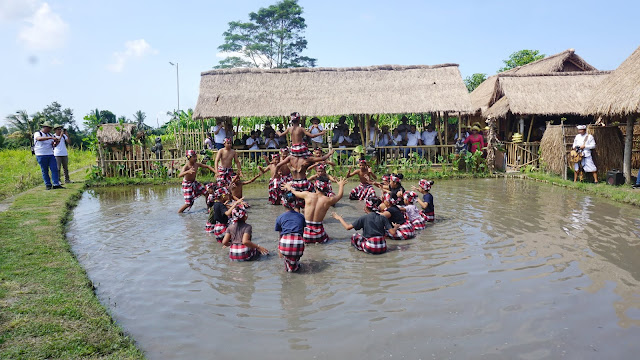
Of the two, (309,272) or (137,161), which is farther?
(137,161)

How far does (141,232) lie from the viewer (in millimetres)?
8641

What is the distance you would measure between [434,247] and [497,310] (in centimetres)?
236

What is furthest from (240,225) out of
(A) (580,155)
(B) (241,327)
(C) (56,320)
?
(A) (580,155)

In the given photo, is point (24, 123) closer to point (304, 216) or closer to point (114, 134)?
point (114, 134)

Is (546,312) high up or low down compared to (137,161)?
down

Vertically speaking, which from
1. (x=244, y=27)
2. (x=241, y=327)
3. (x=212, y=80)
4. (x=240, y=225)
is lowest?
(x=241, y=327)

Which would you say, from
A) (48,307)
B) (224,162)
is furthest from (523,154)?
(48,307)

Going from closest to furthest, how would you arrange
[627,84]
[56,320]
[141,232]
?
[56,320] < [141,232] < [627,84]

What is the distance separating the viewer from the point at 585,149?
42.5ft

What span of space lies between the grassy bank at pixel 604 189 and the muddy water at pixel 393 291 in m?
1.55

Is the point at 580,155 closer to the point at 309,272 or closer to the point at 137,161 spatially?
the point at 309,272

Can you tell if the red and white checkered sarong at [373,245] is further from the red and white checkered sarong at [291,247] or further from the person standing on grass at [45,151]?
the person standing on grass at [45,151]

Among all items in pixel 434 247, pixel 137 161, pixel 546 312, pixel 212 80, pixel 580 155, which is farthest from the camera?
pixel 212 80

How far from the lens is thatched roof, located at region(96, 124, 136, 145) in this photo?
16.3m
